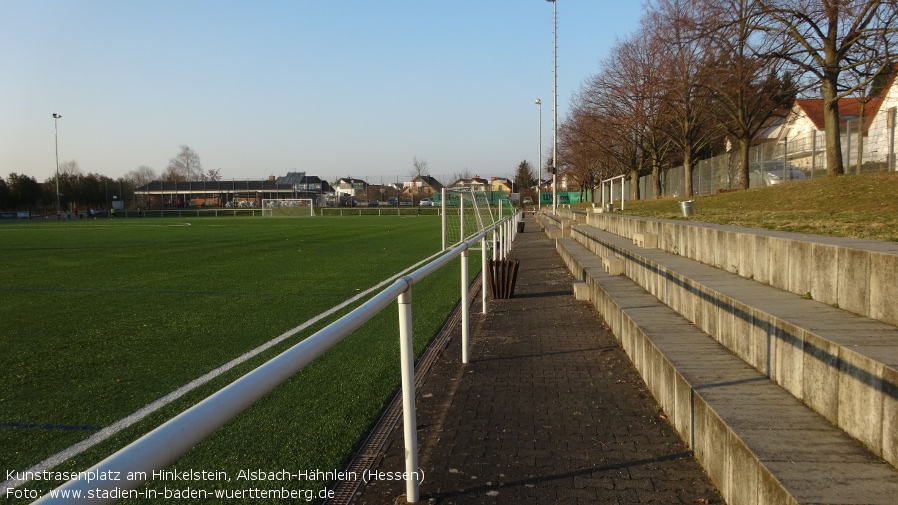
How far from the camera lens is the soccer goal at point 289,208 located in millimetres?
72375

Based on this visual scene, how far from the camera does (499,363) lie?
641 cm

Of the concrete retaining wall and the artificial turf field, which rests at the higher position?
the concrete retaining wall

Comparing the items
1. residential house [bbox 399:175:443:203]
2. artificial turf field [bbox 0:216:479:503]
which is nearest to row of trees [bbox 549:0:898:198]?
artificial turf field [bbox 0:216:479:503]

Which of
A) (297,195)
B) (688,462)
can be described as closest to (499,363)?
(688,462)

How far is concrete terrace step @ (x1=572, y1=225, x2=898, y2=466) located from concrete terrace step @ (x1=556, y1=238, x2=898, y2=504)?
8 centimetres

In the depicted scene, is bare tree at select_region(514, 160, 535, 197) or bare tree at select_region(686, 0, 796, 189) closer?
bare tree at select_region(686, 0, 796, 189)

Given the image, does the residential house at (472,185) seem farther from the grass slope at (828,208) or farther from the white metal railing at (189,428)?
the white metal railing at (189,428)

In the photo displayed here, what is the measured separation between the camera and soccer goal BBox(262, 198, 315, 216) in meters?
72.4

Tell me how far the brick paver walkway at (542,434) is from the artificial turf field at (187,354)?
0.51 metres

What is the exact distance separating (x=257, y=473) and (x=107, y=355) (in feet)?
12.1

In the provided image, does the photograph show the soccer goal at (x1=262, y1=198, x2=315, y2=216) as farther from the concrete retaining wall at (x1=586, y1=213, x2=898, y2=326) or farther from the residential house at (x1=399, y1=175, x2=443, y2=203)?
the concrete retaining wall at (x1=586, y1=213, x2=898, y2=326)

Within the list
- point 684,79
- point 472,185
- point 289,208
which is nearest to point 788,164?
point 684,79

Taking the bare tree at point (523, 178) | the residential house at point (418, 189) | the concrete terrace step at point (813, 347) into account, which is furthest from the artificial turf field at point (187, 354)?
the bare tree at point (523, 178)

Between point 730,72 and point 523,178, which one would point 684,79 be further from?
point 523,178
